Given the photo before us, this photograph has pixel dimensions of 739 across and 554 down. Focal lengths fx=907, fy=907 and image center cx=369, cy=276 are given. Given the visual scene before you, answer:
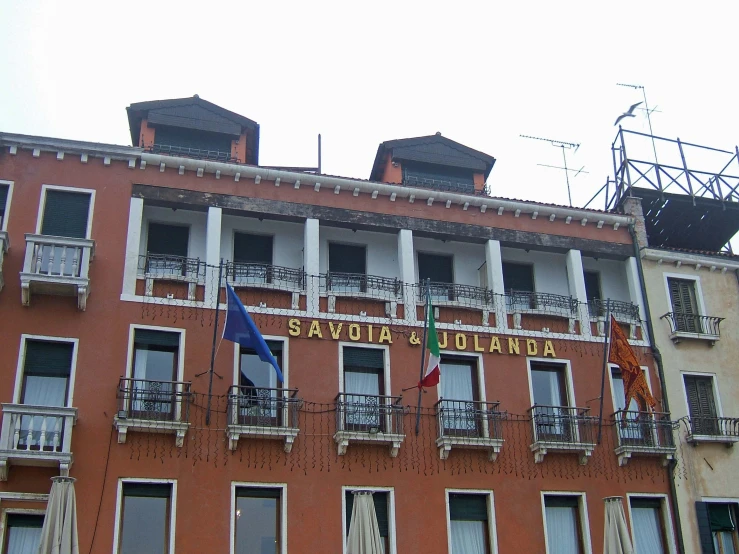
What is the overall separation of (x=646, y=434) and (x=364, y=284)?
9.04 meters

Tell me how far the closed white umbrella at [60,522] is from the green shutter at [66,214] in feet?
24.3

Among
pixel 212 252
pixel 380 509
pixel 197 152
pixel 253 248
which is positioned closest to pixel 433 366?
pixel 380 509

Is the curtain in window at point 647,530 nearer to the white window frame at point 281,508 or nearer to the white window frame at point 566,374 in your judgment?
the white window frame at point 566,374

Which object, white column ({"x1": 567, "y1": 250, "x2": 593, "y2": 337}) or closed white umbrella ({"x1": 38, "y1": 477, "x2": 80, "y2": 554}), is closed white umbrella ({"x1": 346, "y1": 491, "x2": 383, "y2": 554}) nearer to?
closed white umbrella ({"x1": 38, "y1": 477, "x2": 80, "y2": 554})

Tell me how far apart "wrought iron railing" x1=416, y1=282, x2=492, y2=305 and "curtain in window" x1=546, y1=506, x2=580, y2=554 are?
6060 millimetres

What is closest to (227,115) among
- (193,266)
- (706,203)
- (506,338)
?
(193,266)

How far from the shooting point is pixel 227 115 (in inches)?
1060

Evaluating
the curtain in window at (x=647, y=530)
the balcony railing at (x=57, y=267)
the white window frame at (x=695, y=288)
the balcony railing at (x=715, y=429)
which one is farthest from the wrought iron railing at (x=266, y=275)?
the balcony railing at (x=715, y=429)

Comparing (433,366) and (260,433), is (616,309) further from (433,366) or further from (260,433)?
(260,433)

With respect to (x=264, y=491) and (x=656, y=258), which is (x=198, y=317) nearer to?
(x=264, y=491)

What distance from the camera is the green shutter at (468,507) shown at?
76.5ft

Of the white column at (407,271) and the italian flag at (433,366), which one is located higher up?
the white column at (407,271)

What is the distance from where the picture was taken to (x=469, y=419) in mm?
24250

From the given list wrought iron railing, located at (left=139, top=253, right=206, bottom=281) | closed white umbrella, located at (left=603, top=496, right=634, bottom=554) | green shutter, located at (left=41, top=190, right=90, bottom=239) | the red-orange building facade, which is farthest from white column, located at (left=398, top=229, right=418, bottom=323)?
green shutter, located at (left=41, top=190, right=90, bottom=239)
